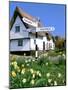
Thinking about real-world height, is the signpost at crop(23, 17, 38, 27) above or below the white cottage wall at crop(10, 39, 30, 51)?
above

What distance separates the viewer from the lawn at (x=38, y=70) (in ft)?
8.86

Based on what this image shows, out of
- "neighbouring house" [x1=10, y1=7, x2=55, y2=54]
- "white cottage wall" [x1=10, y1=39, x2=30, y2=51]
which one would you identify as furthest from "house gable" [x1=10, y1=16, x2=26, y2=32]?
"white cottage wall" [x1=10, y1=39, x2=30, y2=51]

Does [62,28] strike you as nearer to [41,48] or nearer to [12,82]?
[41,48]

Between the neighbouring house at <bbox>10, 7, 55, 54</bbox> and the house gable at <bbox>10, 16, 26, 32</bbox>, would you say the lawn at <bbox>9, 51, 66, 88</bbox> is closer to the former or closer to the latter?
the neighbouring house at <bbox>10, 7, 55, 54</bbox>

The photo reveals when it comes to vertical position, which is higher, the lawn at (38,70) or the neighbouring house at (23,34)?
the neighbouring house at (23,34)

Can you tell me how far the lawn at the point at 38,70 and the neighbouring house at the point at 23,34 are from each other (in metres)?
0.09

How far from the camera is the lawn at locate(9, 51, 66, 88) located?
8.86 feet

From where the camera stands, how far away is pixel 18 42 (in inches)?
107

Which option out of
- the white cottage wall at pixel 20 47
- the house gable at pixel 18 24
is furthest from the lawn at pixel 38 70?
the house gable at pixel 18 24

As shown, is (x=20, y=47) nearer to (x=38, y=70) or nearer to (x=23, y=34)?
(x=23, y=34)

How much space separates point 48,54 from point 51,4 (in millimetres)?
546

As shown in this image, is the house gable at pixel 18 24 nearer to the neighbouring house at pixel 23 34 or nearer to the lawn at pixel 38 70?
the neighbouring house at pixel 23 34

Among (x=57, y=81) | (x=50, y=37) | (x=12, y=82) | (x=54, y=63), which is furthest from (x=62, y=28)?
(x=12, y=82)

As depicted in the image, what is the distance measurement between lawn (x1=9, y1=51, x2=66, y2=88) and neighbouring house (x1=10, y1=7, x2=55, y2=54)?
0.31 ft
